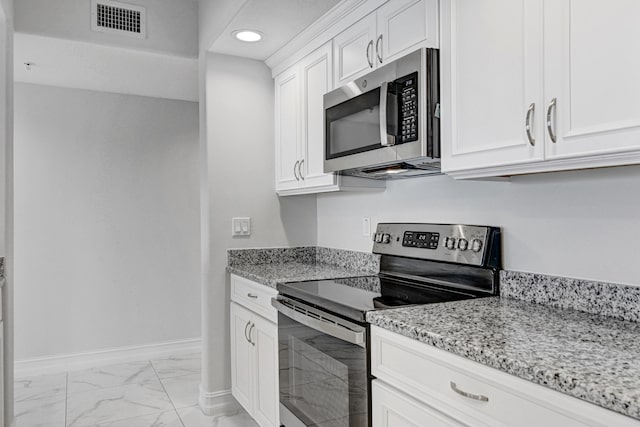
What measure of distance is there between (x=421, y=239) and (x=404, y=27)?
90 centimetres

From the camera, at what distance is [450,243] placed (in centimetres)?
193

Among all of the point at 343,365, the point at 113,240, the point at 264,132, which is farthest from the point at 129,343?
the point at 343,365

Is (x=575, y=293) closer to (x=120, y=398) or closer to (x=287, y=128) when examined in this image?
(x=287, y=128)

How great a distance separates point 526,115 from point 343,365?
3.31 ft

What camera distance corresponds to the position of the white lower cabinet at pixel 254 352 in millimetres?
Answer: 2248

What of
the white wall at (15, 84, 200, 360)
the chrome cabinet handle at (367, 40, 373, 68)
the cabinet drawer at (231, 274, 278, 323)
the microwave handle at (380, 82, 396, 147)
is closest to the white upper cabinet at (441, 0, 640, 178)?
the microwave handle at (380, 82, 396, 147)

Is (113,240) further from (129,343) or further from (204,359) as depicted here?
(204,359)

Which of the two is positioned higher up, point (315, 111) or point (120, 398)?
point (315, 111)

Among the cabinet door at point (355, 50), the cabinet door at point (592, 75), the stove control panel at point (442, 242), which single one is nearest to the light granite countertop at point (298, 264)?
the stove control panel at point (442, 242)

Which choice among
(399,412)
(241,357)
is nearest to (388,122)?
(399,412)

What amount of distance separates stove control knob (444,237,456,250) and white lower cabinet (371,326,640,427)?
61 centimetres

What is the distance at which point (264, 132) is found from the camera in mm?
2998

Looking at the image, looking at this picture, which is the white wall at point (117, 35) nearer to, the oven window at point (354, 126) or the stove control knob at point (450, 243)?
the oven window at point (354, 126)

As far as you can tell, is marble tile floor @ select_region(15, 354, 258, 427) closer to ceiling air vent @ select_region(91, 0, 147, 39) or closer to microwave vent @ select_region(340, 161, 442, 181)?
microwave vent @ select_region(340, 161, 442, 181)
